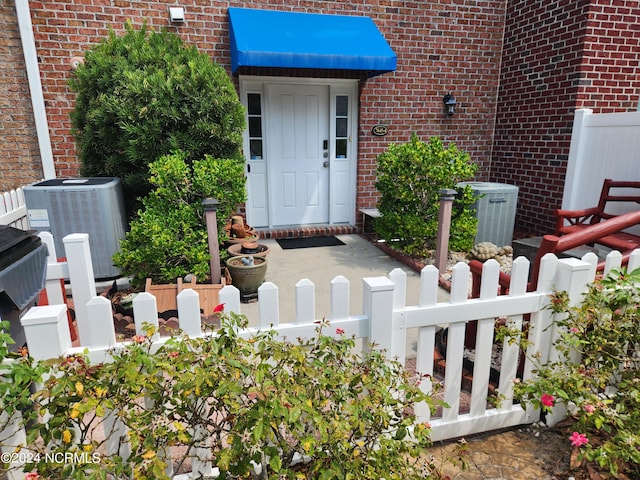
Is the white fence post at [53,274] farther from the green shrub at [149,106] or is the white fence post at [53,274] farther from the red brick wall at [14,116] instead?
the red brick wall at [14,116]

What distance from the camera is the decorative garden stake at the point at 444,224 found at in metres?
4.48

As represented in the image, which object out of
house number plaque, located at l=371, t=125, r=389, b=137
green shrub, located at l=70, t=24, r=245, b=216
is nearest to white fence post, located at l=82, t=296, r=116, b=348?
green shrub, located at l=70, t=24, r=245, b=216

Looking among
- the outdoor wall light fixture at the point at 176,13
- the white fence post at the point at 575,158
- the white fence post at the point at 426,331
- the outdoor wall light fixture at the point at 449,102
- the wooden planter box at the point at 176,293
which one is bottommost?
the wooden planter box at the point at 176,293

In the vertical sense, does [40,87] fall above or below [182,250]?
above

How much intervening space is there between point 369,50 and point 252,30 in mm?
1491

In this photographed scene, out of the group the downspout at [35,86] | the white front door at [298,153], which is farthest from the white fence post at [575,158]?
the downspout at [35,86]

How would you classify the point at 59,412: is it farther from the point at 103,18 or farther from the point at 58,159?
the point at 103,18

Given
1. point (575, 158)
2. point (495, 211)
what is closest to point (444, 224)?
point (495, 211)

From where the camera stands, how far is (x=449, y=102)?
649cm

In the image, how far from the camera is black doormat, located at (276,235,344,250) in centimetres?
593

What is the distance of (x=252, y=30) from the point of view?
515 cm

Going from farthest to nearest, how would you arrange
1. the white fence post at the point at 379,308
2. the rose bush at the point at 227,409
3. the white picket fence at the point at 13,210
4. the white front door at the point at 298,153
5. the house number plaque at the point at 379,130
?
the house number plaque at the point at 379,130, the white front door at the point at 298,153, the white picket fence at the point at 13,210, the white fence post at the point at 379,308, the rose bush at the point at 227,409

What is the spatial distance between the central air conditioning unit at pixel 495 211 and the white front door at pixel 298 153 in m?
2.18

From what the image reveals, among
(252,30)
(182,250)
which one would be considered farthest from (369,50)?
(182,250)
